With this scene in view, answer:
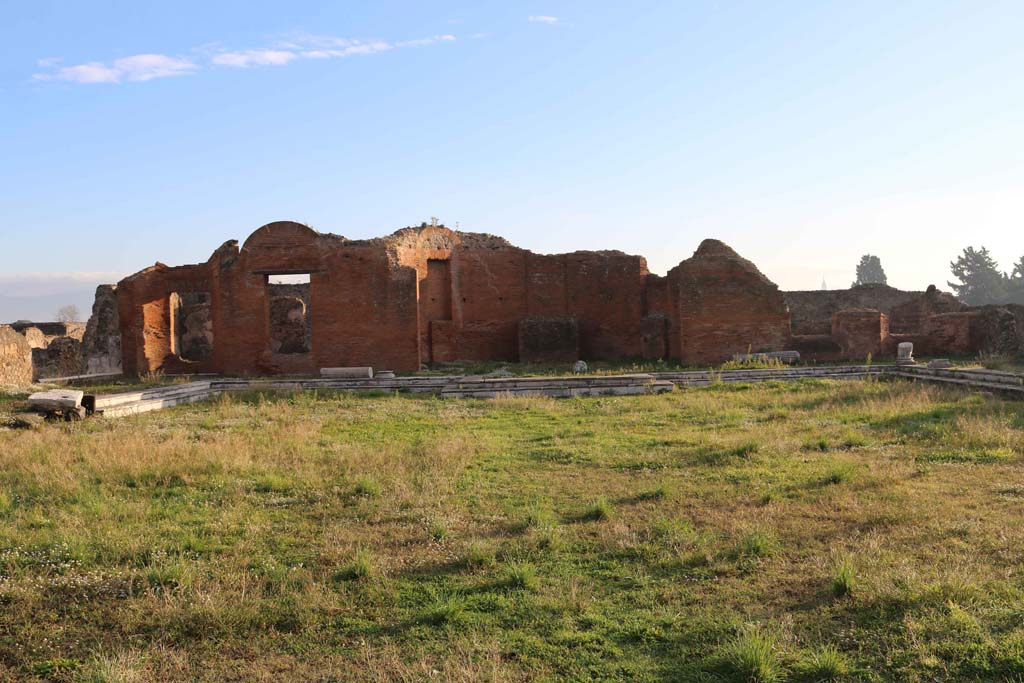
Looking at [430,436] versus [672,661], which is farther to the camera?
[430,436]

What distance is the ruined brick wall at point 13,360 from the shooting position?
14.4m

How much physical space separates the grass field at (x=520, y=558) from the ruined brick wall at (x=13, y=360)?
23.8 feet

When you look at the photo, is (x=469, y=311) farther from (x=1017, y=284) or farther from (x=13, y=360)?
(x=1017, y=284)

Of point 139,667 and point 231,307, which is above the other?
point 231,307

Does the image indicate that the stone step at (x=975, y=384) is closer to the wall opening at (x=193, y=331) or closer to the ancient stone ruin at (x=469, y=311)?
the ancient stone ruin at (x=469, y=311)

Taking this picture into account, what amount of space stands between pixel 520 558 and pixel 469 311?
17.2m

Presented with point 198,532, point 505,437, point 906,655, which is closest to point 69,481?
point 198,532

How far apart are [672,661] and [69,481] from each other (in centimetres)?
557

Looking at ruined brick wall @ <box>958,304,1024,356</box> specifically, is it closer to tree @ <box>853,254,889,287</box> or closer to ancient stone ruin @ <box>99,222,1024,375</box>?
ancient stone ruin @ <box>99,222,1024,375</box>

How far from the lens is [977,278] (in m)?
60.8

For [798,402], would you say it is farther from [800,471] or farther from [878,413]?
[800,471]

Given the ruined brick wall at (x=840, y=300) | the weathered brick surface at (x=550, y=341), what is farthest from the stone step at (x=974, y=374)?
the ruined brick wall at (x=840, y=300)

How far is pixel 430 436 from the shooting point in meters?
9.29

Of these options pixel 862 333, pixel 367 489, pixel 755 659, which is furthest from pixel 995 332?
pixel 755 659
